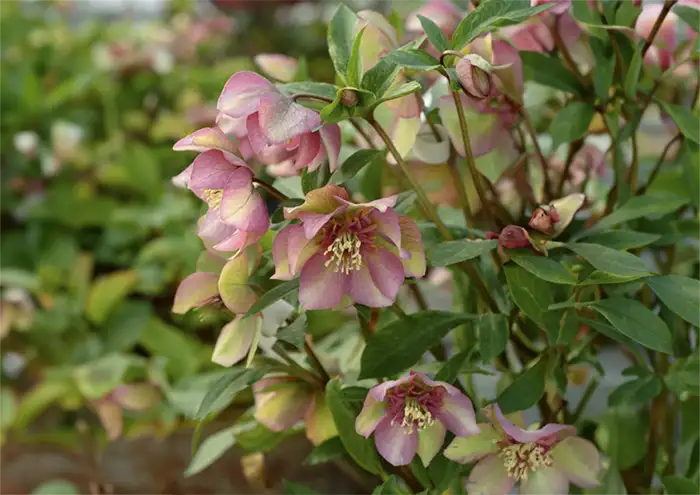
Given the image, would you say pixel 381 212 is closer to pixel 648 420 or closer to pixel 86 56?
pixel 648 420

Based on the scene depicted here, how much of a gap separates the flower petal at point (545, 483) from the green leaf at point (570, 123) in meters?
→ 0.21

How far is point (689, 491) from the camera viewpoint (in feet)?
1.57

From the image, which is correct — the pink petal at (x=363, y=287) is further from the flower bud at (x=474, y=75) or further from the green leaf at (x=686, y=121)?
the green leaf at (x=686, y=121)

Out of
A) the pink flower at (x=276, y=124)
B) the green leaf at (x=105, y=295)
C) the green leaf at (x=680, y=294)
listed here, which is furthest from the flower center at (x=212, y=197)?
the green leaf at (x=105, y=295)

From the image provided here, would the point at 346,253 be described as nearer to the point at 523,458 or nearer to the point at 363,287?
the point at 363,287

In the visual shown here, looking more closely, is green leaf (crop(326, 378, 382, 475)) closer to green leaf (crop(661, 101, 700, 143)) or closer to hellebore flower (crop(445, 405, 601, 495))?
hellebore flower (crop(445, 405, 601, 495))

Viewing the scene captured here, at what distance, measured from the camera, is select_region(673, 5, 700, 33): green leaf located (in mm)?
478

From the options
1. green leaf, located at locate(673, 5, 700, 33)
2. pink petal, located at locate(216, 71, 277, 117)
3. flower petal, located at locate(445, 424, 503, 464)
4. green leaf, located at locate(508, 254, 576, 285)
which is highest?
pink petal, located at locate(216, 71, 277, 117)

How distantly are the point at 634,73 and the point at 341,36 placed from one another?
19 cm

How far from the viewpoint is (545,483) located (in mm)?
475

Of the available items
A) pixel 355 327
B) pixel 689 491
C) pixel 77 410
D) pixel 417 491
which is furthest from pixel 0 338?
pixel 689 491

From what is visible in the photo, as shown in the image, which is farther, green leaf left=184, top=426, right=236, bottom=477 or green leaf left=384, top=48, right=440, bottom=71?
green leaf left=184, top=426, right=236, bottom=477

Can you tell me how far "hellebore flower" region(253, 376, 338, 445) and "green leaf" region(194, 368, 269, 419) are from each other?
0.04 meters

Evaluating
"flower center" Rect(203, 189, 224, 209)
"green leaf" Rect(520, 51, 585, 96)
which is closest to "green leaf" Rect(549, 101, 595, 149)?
"green leaf" Rect(520, 51, 585, 96)
